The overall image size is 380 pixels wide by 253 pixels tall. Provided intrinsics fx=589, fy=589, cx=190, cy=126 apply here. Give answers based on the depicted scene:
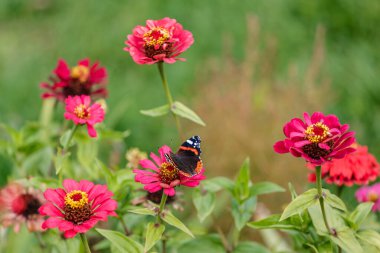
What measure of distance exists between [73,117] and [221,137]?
1.47 metres

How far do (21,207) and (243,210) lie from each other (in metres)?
0.55

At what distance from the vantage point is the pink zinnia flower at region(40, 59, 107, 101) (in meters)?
1.59

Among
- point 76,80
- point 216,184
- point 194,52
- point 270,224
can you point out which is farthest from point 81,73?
point 194,52

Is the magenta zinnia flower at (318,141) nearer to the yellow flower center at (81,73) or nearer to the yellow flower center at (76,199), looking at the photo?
the yellow flower center at (76,199)

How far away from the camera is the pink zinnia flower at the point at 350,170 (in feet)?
4.64

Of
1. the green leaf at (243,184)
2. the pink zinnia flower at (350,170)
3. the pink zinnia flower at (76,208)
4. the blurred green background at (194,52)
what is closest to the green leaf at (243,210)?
the green leaf at (243,184)

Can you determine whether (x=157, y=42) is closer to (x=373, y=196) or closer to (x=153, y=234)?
(x=153, y=234)

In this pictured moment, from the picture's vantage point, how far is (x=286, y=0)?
390 centimetres

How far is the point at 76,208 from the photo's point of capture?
1.13m

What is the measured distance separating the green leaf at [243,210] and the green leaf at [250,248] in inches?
3.2

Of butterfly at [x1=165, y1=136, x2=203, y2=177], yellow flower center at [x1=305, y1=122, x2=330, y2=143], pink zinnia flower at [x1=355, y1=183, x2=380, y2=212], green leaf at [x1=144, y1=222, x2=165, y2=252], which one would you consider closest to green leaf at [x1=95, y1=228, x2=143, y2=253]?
green leaf at [x1=144, y1=222, x2=165, y2=252]

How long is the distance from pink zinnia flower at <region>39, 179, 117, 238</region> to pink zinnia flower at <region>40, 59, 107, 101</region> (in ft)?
1.56

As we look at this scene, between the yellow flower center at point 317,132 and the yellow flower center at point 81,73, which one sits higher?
the yellow flower center at point 317,132

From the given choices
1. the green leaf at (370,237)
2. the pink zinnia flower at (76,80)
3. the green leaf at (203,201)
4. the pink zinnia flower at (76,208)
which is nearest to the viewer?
the pink zinnia flower at (76,208)
